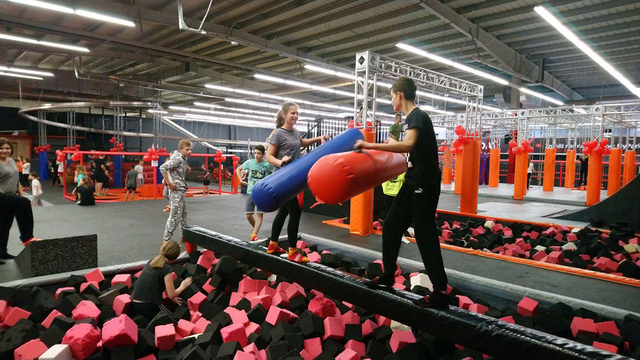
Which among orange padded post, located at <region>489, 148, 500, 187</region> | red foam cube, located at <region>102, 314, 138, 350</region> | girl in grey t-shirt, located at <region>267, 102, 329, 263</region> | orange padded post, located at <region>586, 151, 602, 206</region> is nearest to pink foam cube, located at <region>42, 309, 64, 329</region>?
red foam cube, located at <region>102, 314, 138, 350</region>

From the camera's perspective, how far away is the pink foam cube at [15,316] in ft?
9.36

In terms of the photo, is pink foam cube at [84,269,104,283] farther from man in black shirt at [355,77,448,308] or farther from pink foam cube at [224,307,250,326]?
man in black shirt at [355,77,448,308]

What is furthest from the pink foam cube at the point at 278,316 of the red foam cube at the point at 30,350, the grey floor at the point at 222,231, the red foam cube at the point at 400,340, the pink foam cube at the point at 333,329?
the grey floor at the point at 222,231

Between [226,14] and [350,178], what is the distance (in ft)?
27.2

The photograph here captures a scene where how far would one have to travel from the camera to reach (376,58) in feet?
23.0

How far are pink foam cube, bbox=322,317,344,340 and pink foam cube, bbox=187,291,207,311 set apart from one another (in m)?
1.14

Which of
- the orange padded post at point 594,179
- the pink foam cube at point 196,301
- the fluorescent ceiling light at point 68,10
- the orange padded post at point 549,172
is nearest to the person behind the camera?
the pink foam cube at point 196,301

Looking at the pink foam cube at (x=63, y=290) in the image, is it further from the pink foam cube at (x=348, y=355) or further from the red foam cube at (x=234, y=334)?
the pink foam cube at (x=348, y=355)

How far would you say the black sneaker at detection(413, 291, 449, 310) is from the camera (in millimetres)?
2422

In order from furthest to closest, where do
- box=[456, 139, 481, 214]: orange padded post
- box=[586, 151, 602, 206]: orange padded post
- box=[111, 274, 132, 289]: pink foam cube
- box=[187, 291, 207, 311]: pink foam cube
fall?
box=[586, 151, 602, 206]: orange padded post → box=[456, 139, 481, 214]: orange padded post → box=[111, 274, 132, 289]: pink foam cube → box=[187, 291, 207, 311]: pink foam cube

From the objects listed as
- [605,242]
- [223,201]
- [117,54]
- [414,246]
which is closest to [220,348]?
[414,246]

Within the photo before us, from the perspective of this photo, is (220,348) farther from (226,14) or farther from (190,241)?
(226,14)

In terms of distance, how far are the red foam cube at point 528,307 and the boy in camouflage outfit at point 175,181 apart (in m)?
3.76

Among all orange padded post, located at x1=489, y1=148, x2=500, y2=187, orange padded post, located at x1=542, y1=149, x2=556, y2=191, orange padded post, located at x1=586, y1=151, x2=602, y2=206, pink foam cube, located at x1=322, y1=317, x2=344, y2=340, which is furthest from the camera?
orange padded post, located at x1=489, y1=148, x2=500, y2=187
